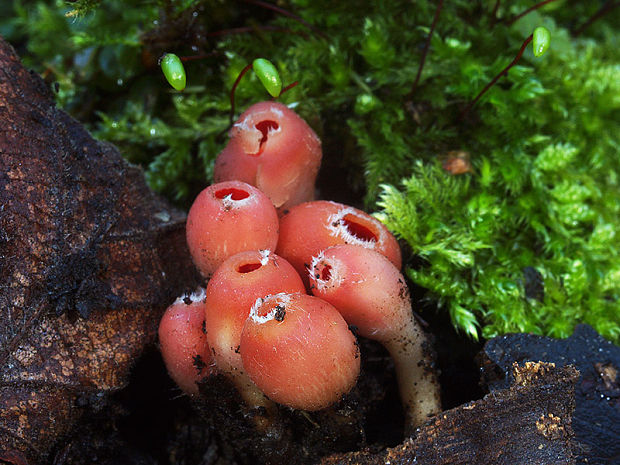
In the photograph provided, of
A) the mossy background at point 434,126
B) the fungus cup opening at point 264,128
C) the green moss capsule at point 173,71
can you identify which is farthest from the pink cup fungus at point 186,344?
the mossy background at point 434,126

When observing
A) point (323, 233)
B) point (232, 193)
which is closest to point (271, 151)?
point (232, 193)

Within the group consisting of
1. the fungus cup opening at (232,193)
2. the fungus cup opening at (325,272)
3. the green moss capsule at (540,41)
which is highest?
the green moss capsule at (540,41)

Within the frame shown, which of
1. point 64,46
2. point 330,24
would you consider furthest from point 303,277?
point 64,46

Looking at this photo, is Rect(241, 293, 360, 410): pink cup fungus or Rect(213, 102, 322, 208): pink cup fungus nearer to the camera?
Rect(241, 293, 360, 410): pink cup fungus

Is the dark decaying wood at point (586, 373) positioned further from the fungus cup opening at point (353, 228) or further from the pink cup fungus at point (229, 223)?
the pink cup fungus at point (229, 223)

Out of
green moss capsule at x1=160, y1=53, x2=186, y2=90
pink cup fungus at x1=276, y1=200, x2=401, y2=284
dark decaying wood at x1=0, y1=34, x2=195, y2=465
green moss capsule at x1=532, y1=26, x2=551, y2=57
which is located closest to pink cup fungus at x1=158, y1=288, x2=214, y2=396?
dark decaying wood at x1=0, y1=34, x2=195, y2=465

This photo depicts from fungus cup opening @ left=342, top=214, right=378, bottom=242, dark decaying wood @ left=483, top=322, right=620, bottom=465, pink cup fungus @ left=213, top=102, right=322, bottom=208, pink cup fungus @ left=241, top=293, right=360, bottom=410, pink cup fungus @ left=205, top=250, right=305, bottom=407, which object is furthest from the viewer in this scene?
pink cup fungus @ left=213, top=102, right=322, bottom=208

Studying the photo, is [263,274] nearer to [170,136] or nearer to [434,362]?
[434,362]

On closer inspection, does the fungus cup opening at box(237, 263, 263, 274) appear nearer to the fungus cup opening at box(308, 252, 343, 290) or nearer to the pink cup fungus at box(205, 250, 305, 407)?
the pink cup fungus at box(205, 250, 305, 407)
